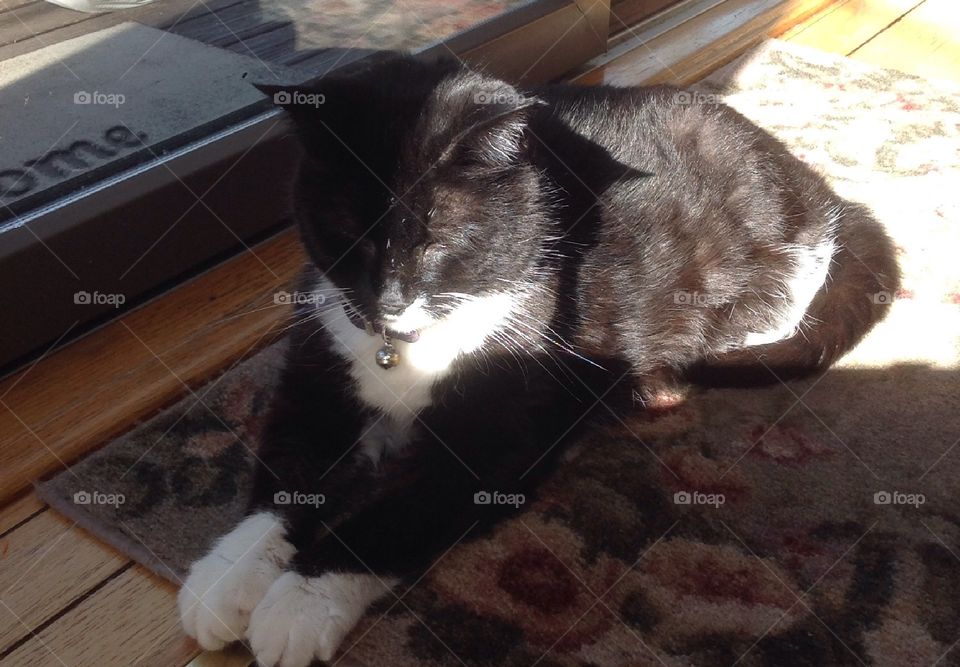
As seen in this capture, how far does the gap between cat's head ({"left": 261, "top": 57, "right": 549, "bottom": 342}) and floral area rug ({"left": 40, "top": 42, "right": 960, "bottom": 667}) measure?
0.39m

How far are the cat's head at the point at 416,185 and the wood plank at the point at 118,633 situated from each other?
506mm

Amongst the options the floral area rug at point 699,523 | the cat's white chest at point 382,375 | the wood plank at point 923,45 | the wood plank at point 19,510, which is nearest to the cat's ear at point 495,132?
the cat's white chest at point 382,375

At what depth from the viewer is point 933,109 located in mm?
2361

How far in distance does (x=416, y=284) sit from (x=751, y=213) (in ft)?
2.49

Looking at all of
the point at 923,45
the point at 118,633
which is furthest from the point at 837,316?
the point at 923,45

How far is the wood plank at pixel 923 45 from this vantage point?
2680mm

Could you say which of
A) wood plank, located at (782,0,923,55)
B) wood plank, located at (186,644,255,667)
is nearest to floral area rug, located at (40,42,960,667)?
wood plank, located at (186,644,255,667)

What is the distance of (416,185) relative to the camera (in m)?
1.09

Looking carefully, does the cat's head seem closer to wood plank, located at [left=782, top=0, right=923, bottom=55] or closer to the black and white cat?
the black and white cat

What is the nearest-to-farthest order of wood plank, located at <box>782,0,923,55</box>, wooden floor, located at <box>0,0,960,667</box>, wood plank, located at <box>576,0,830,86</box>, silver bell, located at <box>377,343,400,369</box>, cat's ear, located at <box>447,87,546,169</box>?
cat's ear, located at <box>447,87,546,169</box> < wooden floor, located at <box>0,0,960,667</box> < silver bell, located at <box>377,343,400,369</box> < wood plank, located at <box>576,0,830,86</box> < wood plank, located at <box>782,0,923,55</box>

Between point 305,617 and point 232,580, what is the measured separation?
0.13 meters

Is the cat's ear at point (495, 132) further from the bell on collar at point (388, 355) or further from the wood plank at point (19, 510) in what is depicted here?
the wood plank at point (19, 510)

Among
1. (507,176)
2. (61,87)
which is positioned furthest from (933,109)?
(61,87)

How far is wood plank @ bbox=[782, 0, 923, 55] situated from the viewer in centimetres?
284
